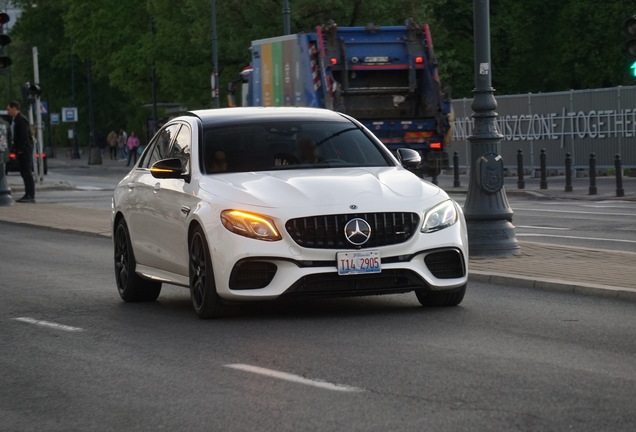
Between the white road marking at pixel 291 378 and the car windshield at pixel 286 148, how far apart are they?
3.12 metres

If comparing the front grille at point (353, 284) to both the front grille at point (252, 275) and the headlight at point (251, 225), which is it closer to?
the front grille at point (252, 275)

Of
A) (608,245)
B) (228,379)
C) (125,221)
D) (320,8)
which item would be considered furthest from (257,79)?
(228,379)

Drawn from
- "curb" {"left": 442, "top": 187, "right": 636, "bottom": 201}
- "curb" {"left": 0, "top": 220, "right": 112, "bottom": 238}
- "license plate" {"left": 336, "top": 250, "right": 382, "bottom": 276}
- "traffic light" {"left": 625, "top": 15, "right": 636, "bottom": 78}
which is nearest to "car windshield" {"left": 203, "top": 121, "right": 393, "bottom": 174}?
"license plate" {"left": 336, "top": 250, "right": 382, "bottom": 276}

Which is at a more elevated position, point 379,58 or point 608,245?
point 379,58

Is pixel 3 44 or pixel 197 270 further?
pixel 3 44

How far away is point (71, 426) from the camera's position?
678cm

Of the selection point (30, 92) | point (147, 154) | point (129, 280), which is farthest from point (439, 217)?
point (30, 92)

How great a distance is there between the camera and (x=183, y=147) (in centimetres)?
1188

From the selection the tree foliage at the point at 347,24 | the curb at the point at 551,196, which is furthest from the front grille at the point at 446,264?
→ the tree foliage at the point at 347,24

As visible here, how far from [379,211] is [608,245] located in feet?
26.1

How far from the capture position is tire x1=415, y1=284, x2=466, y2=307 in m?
11.0

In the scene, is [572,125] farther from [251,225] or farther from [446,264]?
[251,225]

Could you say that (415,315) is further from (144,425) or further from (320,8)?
(320,8)

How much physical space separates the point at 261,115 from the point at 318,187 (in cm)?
152
